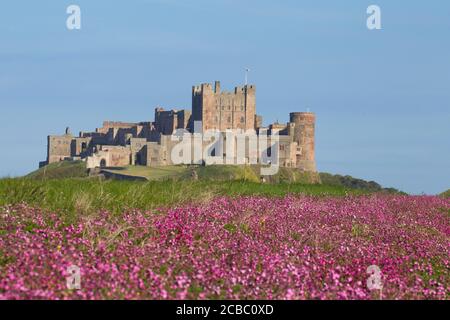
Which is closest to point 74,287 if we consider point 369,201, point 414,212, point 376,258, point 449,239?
point 376,258

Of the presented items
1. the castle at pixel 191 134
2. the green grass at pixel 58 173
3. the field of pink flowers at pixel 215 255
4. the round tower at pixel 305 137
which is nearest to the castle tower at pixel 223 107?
the castle at pixel 191 134

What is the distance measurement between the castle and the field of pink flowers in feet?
327

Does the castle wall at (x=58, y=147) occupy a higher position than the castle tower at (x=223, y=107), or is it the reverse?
the castle tower at (x=223, y=107)

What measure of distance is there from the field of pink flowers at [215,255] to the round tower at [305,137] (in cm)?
11153

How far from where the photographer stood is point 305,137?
12988cm

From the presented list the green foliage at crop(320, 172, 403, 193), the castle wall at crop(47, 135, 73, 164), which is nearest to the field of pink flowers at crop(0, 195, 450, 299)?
the green foliage at crop(320, 172, 403, 193)

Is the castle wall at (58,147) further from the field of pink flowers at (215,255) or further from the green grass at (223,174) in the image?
the field of pink flowers at (215,255)

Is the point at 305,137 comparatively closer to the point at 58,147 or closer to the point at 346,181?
the point at 346,181

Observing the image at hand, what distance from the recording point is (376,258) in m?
12.0

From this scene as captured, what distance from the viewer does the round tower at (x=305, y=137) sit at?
129 meters

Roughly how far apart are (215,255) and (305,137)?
392 ft

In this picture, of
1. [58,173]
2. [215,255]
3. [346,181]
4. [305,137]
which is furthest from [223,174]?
[305,137]

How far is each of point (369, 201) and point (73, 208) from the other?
39.8ft
